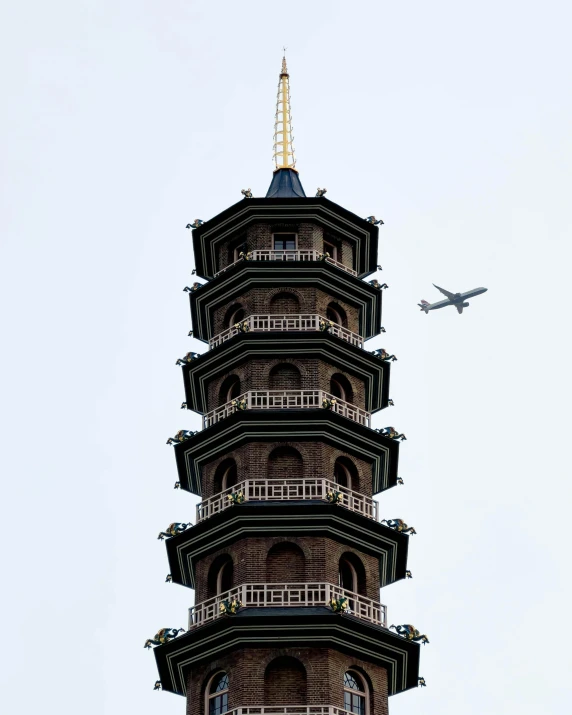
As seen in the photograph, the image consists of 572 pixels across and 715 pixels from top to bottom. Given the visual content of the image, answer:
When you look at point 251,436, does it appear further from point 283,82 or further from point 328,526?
point 283,82

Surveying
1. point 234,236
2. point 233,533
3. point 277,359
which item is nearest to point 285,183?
point 234,236

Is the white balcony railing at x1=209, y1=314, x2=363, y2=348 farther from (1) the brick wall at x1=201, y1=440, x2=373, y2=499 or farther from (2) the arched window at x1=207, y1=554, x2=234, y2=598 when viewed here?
(2) the arched window at x1=207, y1=554, x2=234, y2=598

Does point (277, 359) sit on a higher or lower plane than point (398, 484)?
higher

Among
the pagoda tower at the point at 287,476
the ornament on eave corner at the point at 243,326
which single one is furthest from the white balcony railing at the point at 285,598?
the ornament on eave corner at the point at 243,326

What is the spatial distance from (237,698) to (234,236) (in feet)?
94.1

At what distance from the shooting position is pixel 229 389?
83.4 metres

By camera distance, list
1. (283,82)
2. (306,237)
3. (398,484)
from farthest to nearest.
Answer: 1. (283,82)
2. (306,237)
3. (398,484)

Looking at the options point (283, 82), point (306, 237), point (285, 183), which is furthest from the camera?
point (283, 82)

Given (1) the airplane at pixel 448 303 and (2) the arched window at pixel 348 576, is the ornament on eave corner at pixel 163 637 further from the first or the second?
(1) the airplane at pixel 448 303

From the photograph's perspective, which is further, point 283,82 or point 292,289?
point 283,82

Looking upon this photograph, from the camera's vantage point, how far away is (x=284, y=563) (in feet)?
243

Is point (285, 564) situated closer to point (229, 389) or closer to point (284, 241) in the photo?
point (229, 389)

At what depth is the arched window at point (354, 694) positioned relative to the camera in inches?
2781

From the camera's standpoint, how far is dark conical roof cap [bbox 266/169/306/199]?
92750 millimetres
